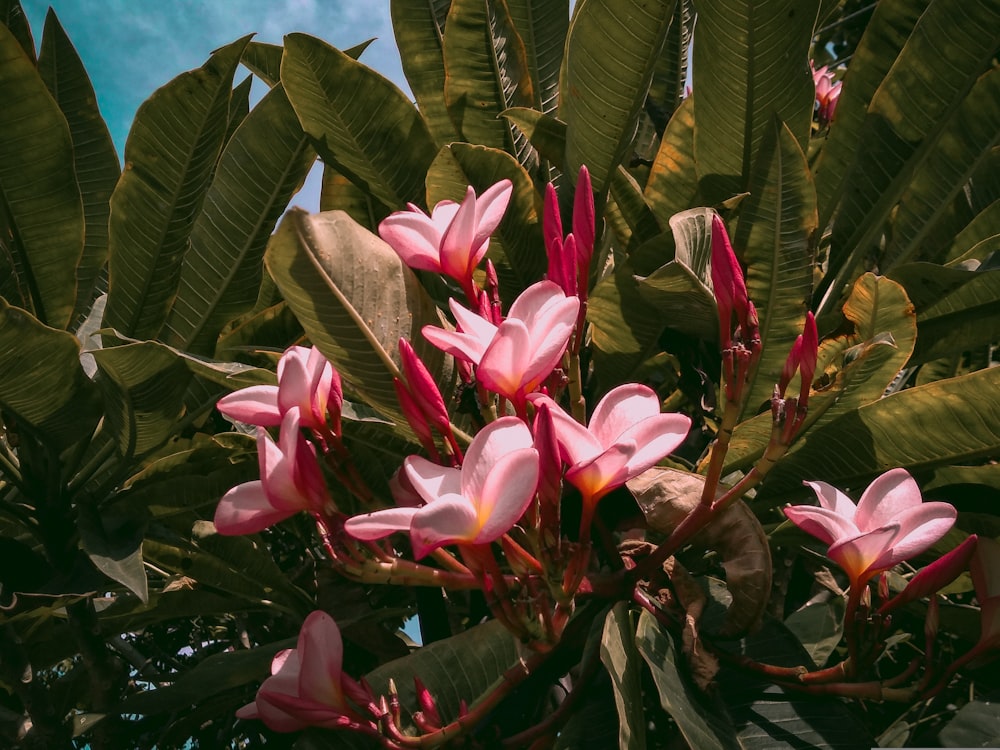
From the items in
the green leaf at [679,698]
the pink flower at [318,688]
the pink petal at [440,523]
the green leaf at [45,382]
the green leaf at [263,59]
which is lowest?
the green leaf at [679,698]

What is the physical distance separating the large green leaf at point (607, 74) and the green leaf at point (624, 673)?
1.74 feet

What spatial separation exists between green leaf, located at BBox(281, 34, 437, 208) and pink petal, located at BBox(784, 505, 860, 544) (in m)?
0.71

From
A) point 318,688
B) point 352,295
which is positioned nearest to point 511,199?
point 352,295

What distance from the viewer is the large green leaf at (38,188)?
3.55 feet

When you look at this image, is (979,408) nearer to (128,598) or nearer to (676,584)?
(676,584)

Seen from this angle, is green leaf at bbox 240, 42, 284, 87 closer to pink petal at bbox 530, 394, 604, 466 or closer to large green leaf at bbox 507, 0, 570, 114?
large green leaf at bbox 507, 0, 570, 114

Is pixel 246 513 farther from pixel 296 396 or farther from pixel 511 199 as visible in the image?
pixel 511 199

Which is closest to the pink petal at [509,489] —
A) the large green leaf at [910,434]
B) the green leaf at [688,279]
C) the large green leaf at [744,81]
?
the green leaf at [688,279]

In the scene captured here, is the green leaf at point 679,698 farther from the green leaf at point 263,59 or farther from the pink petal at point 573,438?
the green leaf at point 263,59

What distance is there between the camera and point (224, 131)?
4.00 feet

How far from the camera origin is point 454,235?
0.92m

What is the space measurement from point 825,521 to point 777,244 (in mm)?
425

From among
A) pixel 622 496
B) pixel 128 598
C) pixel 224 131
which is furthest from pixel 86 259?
pixel 622 496

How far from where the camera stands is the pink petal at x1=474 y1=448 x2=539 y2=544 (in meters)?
0.66
